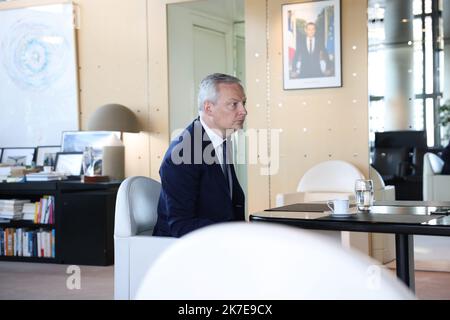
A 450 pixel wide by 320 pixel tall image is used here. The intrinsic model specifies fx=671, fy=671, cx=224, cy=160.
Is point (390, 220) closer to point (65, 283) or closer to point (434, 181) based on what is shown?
Result: point (434, 181)

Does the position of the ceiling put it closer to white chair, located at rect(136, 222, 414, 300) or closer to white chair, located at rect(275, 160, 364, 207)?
white chair, located at rect(275, 160, 364, 207)

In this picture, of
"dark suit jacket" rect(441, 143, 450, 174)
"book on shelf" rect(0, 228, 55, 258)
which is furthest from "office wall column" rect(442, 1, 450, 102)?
"book on shelf" rect(0, 228, 55, 258)

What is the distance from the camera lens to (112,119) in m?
6.64

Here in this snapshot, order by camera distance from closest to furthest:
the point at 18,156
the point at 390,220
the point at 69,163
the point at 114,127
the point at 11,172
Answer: the point at 390,220
the point at 114,127
the point at 11,172
the point at 69,163
the point at 18,156

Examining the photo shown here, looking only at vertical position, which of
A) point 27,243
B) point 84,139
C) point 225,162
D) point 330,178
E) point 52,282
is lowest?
point 52,282

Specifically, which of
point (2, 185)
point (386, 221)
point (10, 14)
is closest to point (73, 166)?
point (2, 185)

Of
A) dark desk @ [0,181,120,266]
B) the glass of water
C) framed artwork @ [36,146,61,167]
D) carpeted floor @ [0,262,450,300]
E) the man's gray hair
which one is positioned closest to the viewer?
the man's gray hair

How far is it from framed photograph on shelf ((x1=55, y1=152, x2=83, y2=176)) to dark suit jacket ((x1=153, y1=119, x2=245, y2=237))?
4342 mm

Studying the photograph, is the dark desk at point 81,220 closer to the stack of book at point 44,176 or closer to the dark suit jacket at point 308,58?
the stack of book at point 44,176

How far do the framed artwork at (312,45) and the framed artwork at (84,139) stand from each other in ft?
6.54

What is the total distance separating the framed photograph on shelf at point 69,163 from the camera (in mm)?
7035

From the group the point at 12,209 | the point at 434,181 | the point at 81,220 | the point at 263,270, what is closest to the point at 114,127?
the point at 81,220

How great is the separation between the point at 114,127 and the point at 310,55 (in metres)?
2.02

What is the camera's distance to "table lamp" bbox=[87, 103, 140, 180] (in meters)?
6.58
